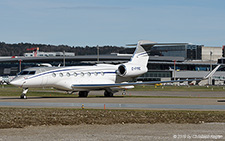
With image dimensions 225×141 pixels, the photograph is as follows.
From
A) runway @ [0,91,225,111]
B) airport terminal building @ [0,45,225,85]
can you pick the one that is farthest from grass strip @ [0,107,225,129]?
airport terminal building @ [0,45,225,85]

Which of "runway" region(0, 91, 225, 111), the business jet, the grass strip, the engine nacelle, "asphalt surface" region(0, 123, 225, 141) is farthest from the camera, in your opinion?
the engine nacelle

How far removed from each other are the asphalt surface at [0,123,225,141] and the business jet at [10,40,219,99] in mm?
22379

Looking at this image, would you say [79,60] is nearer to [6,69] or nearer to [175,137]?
[6,69]

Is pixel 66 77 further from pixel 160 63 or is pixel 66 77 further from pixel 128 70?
pixel 160 63

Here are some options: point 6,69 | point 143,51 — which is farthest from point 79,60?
point 143,51

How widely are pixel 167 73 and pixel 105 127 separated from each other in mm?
122325

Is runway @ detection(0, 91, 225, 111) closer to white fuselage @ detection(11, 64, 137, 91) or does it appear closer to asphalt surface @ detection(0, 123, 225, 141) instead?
white fuselage @ detection(11, 64, 137, 91)

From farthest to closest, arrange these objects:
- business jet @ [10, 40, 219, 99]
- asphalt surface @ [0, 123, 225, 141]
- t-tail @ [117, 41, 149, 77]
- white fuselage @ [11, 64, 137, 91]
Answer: t-tail @ [117, 41, 149, 77] → business jet @ [10, 40, 219, 99] → white fuselage @ [11, 64, 137, 91] → asphalt surface @ [0, 123, 225, 141]

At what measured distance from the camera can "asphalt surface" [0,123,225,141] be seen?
15.4m

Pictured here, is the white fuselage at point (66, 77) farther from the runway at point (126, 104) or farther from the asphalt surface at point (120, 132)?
the asphalt surface at point (120, 132)

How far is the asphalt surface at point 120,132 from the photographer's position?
15.4 meters

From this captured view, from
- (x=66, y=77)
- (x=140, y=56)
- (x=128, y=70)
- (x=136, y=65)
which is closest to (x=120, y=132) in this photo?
(x=66, y=77)

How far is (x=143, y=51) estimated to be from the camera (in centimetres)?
4975

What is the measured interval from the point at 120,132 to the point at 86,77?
28122 millimetres
